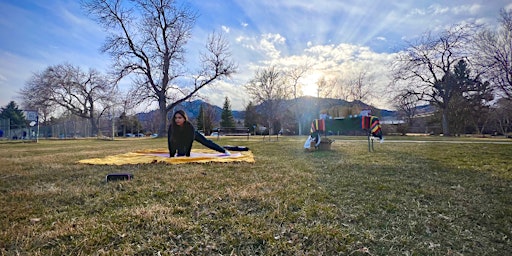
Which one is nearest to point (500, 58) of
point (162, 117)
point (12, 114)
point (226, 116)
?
point (162, 117)

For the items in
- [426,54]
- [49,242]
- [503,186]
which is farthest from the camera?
[426,54]

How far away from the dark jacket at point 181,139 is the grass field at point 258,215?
2.79 metres

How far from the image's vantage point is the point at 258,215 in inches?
91.6

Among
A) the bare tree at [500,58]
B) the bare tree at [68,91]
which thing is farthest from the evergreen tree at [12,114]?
the bare tree at [500,58]

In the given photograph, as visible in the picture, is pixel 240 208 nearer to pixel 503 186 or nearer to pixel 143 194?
pixel 143 194

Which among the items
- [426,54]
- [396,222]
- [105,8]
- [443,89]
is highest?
[105,8]

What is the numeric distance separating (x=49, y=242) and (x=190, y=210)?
110cm

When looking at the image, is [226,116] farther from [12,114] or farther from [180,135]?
[180,135]

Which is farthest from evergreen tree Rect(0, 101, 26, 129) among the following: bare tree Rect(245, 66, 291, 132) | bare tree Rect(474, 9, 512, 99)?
bare tree Rect(474, 9, 512, 99)

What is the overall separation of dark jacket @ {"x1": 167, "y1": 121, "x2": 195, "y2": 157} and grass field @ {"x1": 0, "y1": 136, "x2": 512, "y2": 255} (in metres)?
2.79

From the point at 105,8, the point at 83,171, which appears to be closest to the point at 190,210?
the point at 83,171

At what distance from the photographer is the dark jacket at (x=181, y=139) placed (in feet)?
22.0

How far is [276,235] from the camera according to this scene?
1919 mm

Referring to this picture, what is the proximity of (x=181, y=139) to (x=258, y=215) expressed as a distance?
4967 mm
